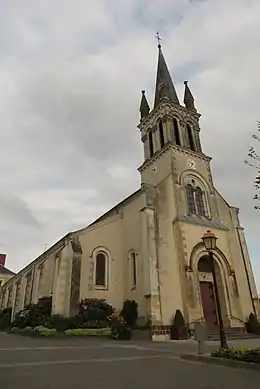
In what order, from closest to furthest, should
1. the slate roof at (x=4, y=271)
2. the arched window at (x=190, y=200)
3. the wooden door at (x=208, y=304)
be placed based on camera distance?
1. the wooden door at (x=208, y=304)
2. the arched window at (x=190, y=200)
3. the slate roof at (x=4, y=271)

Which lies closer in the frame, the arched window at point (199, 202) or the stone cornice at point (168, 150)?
the arched window at point (199, 202)

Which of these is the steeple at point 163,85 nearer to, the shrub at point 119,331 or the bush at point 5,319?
the shrub at point 119,331

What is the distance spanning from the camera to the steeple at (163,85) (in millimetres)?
30859

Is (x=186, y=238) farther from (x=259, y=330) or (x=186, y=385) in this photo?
→ (x=186, y=385)

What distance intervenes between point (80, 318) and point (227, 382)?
14764mm

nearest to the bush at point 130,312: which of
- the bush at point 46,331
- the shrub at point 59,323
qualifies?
the shrub at point 59,323

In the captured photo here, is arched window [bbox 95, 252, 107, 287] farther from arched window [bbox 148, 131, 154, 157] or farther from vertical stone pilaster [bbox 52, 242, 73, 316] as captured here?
arched window [bbox 148, 131, 154, 157]

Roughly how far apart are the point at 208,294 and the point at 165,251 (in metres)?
4.81

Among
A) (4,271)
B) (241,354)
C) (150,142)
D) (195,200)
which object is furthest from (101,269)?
(4,271)

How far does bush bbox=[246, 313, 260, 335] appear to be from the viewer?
2148 cm

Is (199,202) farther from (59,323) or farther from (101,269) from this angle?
(59,323)

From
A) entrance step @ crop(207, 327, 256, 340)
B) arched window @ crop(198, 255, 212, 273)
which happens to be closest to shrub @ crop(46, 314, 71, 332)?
entrance step @ crop(207, 327, 256, 340)

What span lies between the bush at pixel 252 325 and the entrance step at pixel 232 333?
0.45 metres

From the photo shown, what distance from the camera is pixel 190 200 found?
1001 inches
